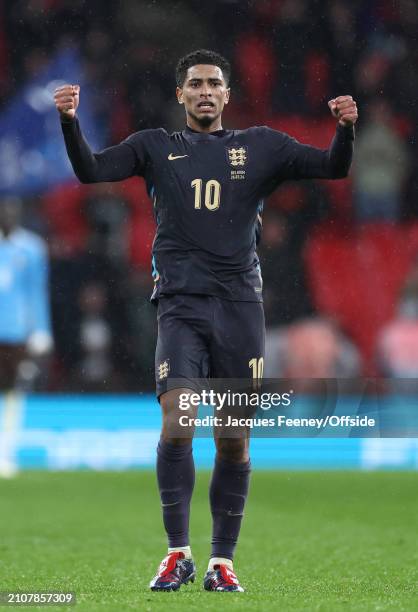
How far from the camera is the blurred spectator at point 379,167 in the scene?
43.5 feet

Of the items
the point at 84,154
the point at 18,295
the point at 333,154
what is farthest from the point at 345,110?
the point at 18,295

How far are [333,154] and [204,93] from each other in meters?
0.50

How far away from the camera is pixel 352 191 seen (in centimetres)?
1324

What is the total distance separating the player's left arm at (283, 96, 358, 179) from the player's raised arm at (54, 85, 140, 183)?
0.55 metres

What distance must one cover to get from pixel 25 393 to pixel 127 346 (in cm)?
152

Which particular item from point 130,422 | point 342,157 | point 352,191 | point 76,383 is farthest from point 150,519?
point 352,191

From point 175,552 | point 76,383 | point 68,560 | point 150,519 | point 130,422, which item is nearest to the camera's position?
point 175,552

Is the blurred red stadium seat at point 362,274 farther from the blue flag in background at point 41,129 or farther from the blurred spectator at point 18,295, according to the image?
the blurred spectator at point 18,295

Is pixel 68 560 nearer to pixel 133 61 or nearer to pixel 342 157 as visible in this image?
pixel 342 157

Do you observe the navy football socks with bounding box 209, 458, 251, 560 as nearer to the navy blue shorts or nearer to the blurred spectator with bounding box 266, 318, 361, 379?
the navy blue shorts

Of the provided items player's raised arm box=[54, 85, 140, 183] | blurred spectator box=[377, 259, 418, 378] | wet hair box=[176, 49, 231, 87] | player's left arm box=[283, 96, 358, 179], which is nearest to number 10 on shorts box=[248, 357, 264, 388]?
player's left arm box=[283, 96, 358, 179]

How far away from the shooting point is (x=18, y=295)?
11.8 m

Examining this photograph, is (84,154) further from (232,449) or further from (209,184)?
(232,449)

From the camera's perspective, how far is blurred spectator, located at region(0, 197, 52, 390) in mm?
11625
